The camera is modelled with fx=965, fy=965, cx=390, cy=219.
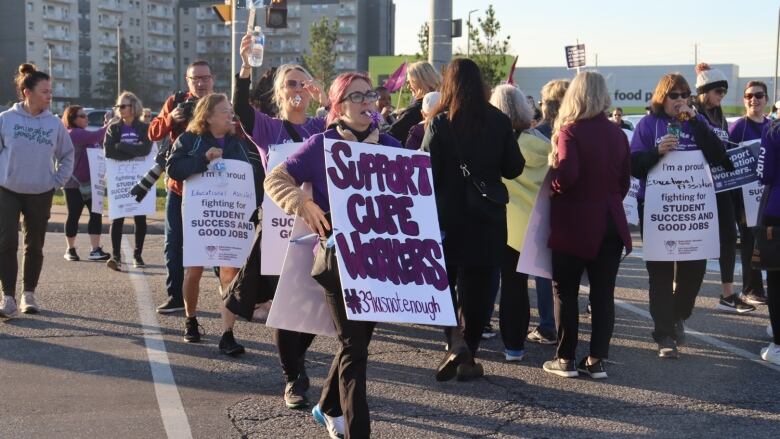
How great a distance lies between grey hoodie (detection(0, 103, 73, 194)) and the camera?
7844 mm

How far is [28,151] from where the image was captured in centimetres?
789

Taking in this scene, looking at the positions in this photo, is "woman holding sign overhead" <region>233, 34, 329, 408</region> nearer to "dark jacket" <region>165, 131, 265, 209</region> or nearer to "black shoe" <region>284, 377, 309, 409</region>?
"dark jacket" <region>165, 131, 265, 209</region>

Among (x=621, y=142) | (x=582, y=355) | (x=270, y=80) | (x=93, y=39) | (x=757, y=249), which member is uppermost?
(x=93, y=39)

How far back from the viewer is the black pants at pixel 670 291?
6793 millimetres

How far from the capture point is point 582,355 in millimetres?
6898

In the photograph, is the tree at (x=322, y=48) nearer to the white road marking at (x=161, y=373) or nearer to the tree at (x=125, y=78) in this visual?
the tree at (x=125, y=78)

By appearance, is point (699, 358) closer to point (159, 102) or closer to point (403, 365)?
point (403, 365)

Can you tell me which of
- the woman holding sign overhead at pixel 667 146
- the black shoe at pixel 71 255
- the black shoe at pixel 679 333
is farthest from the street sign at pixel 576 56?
the black shoe at pixel 71 255

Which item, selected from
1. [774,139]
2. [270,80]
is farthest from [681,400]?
[270,80]

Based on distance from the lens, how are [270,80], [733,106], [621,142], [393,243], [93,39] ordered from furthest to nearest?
[93,39]
[733,106]
[270,80]
[621,142]
[393,243]

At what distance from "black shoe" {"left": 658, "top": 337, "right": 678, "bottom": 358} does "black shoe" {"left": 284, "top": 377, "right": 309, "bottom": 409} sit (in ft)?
8.87

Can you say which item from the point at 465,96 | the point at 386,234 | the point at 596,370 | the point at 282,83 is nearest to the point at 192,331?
the point at 282,83

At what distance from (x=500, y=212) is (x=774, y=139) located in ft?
7.13

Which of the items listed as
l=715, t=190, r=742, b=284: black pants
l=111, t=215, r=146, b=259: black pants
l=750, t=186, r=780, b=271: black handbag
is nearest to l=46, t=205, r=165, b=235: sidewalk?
l=111, t=215, r=146, b=259: black pants
